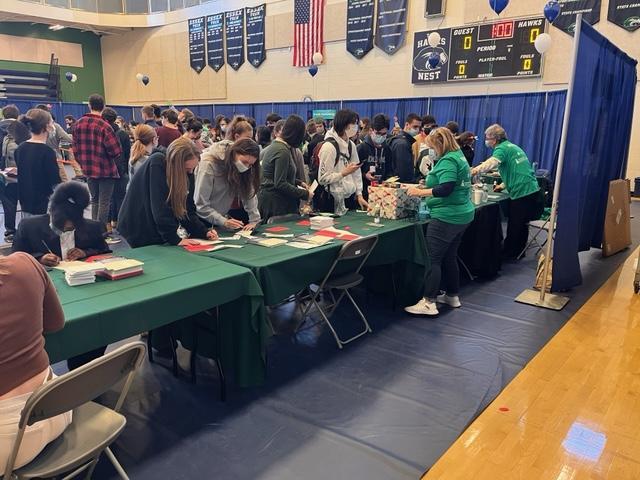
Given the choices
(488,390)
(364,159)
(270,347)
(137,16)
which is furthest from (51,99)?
(488,390)

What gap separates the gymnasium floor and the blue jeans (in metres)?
0.28

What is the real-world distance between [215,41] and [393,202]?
41.6ft

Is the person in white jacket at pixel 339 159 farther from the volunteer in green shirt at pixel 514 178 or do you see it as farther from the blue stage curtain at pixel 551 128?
the blue stage curtain at pixel 551 128

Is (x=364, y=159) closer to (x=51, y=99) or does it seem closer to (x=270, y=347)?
(x=270, y=347)

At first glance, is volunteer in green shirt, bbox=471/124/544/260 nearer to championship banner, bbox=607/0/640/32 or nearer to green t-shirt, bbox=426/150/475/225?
green t-shirt, bbox=426/150/475/225

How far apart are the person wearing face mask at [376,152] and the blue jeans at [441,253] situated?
4.59ft

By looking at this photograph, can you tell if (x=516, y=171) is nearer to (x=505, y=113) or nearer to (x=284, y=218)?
(x=284, y=218)

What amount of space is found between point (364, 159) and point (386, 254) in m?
1.91

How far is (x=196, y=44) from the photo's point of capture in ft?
49.0

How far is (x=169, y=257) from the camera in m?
2.51

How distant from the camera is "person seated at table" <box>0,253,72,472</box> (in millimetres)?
1252

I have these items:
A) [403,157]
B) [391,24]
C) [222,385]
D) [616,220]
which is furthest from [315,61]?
[222,385]

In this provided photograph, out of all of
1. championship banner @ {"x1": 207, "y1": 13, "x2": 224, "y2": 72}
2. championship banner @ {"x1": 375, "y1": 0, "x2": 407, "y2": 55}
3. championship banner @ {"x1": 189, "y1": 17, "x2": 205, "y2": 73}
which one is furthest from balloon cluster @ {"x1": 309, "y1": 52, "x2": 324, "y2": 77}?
championship banner @ {"x1": 189, "y1": 17, "x2": 205, "y2": 73}

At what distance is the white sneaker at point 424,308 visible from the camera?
3.58m
